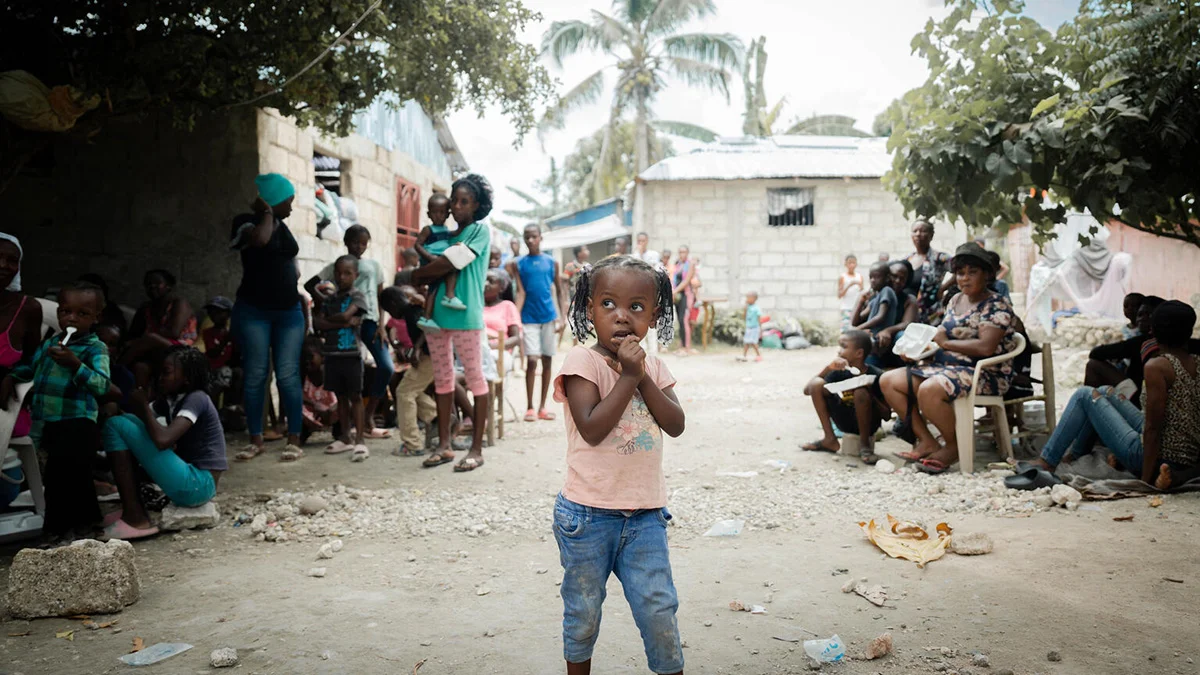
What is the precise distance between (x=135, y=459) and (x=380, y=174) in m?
6.95

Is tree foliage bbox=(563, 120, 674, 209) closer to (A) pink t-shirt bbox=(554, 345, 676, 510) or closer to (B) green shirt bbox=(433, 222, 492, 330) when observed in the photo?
(B) green shirt bbox=(433, 222, 492, 330)

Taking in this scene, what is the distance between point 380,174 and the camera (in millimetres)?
10391

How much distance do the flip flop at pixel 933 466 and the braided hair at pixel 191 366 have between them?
168 inches

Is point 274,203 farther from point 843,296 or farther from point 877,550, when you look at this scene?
point 843,296

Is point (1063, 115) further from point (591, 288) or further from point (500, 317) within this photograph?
point (500, 317)

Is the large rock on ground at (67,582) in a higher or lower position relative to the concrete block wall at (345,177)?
lower

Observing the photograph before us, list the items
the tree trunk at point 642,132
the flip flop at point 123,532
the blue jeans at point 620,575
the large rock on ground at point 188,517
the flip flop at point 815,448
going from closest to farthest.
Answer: the blue jeans at point 620,575 < the flip flop at point 123,532 < the large rock on ground at point 188,517 < the flip flop at point 815,448 < the tree trunk at point 642,132

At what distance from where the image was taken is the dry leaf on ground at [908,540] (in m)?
3.62

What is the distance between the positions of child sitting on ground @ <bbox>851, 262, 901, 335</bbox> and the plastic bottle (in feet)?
12.9

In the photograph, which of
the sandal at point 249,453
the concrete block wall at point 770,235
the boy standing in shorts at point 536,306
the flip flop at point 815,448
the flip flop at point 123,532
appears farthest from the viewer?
the concrete block wall at point 770,235

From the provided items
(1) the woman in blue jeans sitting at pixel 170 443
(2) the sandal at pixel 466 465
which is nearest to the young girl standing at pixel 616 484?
(1) the woman in blue jeans sitting at pixel 170 443

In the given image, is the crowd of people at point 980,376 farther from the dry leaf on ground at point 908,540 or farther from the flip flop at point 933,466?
the dry leaf on ground at point 908,540

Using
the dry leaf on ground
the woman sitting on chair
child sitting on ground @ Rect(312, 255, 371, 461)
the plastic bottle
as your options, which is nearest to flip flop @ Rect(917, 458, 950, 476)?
the woman sitting on chair

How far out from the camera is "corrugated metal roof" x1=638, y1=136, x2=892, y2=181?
1741 centimetres
